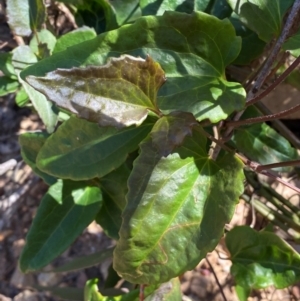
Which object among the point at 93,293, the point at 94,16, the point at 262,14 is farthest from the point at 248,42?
the point at 93,293

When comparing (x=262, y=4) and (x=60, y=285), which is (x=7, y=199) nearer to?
(x=60, y=285)

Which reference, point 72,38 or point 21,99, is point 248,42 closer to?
point 72,38

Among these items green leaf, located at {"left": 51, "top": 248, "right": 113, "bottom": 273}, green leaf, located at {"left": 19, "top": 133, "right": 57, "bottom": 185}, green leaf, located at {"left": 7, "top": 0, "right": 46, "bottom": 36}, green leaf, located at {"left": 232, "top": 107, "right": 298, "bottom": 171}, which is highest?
green leaf, located at {"left": 7, "top": 0, "right": 46, "bottom": 36}

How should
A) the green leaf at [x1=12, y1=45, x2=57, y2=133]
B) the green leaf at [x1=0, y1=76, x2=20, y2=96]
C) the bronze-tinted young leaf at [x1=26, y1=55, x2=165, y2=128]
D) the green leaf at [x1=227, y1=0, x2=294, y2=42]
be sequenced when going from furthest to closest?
the green leaf at [x1=0, y1=76, x2=20, y2=96]
the green leaf at [x1=12, y1=45, x2=57, y2=133]
the green leaf at [x1=227, y1=0, x2=294, y2=42]
the bronze-tinted young leaf at [x1=26, y1=55, x2=165, y2=128]

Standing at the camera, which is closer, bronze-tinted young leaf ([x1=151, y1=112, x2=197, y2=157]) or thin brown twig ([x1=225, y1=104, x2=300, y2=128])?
bronze-tinted young leaf ([x1=151, y1=112, x2=197, y2=157])

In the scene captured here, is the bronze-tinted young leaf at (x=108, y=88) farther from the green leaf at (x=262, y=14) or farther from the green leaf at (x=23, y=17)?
the green leaf at (x=23, y=17)

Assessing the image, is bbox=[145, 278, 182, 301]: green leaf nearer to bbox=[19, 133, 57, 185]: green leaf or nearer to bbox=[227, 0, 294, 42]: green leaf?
bbox=[19, 133, 57, 185]: green leaf

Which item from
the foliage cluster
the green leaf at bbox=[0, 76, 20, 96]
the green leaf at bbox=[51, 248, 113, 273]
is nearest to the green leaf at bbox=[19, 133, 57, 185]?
the foliage cluster
